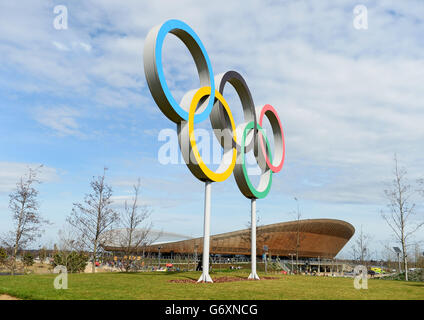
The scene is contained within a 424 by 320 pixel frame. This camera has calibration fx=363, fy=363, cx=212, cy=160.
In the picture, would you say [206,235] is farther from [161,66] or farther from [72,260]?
[72,260]

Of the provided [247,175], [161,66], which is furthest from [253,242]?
[161,66]

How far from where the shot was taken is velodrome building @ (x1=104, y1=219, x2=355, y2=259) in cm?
7281

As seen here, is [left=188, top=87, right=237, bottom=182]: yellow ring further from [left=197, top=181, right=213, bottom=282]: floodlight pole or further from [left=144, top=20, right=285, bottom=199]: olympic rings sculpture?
[left=197, top=181, right=213, bottom=282]: floodlight pole

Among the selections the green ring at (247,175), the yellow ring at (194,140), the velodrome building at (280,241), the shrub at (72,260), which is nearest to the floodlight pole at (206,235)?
the yellow ring at (194,140)

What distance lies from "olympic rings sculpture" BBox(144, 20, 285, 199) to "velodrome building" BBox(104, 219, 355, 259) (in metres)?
50.7

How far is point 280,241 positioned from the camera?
251 feet

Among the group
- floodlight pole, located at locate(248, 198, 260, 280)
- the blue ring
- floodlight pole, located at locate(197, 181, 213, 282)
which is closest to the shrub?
floodlight pole, located at locate(248, 198, 260, 280)

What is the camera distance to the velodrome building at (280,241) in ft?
239

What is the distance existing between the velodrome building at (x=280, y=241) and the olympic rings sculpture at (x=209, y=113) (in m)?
50.7

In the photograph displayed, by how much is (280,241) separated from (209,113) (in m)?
65.7
